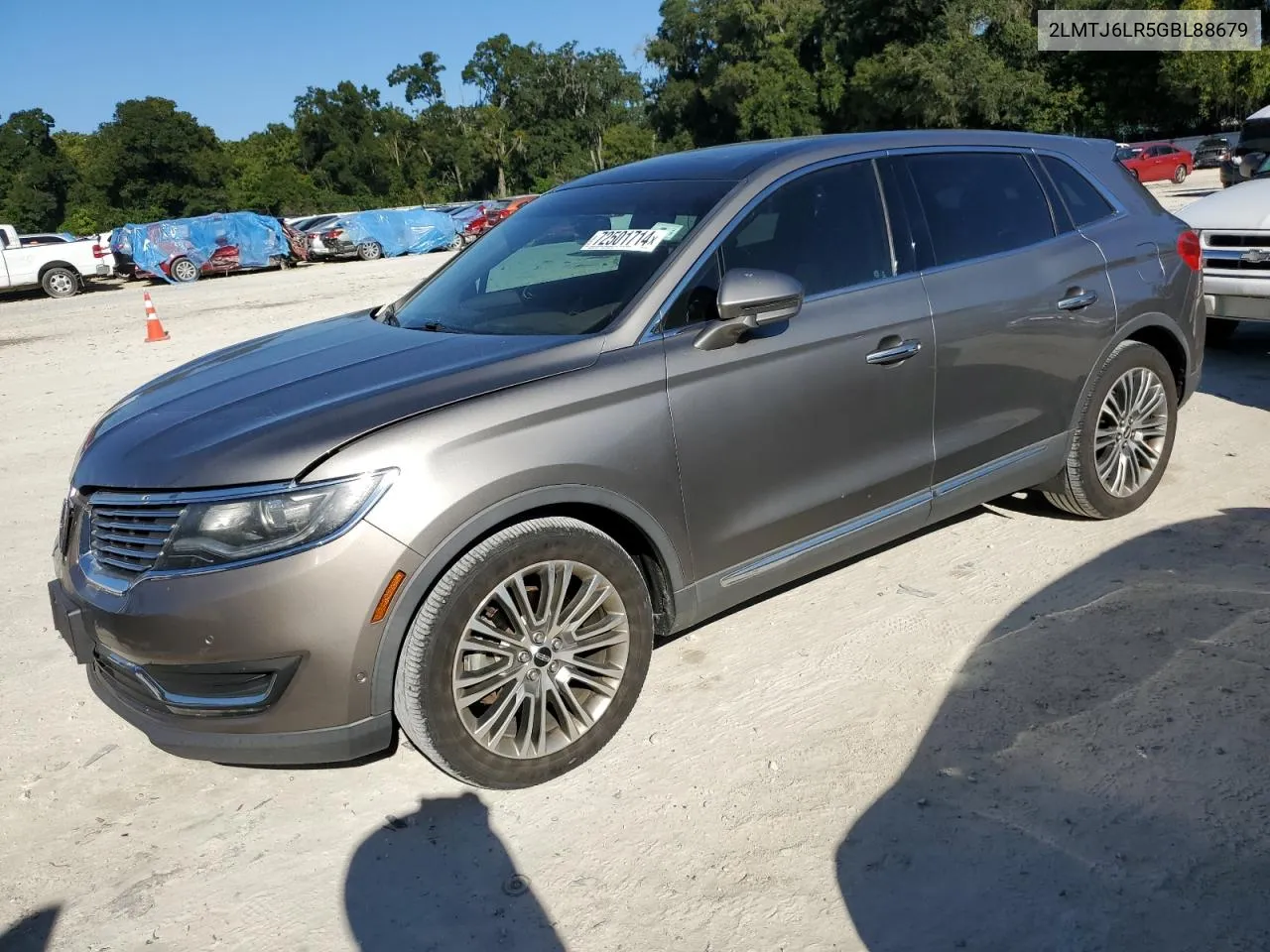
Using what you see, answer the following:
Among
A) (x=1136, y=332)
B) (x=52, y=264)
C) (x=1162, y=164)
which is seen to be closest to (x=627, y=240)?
(x=1136, y=332)

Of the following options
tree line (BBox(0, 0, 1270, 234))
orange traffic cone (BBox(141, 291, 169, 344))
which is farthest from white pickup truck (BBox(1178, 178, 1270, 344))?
tree line (BBox(0, 0, 1270, 234))

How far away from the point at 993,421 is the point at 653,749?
1.98 metres

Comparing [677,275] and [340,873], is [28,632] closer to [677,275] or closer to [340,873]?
[340,873]

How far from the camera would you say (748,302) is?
3.25 meters

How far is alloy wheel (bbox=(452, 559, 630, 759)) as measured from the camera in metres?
3.02

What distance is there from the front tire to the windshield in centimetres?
212

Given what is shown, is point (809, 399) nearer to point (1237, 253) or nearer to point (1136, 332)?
point (1136, 332)

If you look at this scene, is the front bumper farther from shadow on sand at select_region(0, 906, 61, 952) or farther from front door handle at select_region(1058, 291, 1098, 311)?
front door handle at select_region(1058, 291, 1098, 311)

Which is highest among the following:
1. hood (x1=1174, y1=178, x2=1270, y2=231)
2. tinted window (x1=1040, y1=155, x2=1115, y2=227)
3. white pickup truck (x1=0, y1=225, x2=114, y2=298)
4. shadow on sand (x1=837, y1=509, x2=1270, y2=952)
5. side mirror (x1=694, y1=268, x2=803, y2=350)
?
white pickup truck (x1=0, y1=225, x2=114, y2=298)

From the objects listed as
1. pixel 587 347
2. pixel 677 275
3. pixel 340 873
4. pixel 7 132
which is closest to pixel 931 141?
pixel 677 275

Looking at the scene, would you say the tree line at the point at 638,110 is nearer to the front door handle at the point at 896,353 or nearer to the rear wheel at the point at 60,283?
the rear wheel at the point at 60,283

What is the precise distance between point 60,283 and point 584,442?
27860 mm

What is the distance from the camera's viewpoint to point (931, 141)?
4.29m

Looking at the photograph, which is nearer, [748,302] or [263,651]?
[263,651]
